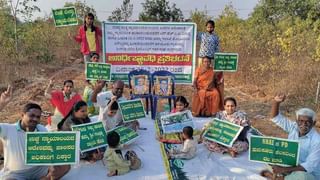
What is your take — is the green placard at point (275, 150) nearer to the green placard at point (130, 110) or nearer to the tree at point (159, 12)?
the green placard at point (130, 110)

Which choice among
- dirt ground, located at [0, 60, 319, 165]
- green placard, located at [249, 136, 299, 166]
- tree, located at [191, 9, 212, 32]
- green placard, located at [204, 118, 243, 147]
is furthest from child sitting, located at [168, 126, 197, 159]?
tree, located at [191, 9, 212, 32]

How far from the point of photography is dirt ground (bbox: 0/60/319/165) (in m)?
7.71

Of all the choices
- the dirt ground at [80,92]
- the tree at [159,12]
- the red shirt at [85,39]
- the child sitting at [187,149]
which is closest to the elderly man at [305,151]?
the child sitting at [187,149]

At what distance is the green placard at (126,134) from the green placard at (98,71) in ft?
4.53

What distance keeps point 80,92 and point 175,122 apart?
14.9ft

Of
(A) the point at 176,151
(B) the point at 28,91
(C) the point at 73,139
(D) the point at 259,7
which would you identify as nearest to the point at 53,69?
(B) the point at 28,91

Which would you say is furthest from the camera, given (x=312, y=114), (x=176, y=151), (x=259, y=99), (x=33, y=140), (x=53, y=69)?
(x=53, y=69)

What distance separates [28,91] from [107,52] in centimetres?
326

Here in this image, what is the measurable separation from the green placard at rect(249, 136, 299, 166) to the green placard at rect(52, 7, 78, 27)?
465 centimetres

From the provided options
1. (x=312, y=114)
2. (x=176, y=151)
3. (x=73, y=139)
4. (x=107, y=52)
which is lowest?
(x=176, y=151)

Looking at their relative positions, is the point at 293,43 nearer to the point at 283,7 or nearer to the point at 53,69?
the point at 53,69

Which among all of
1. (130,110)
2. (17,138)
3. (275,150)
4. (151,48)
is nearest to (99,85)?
(130,110)

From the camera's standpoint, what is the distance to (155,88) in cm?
712

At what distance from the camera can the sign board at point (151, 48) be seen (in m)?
7.37
